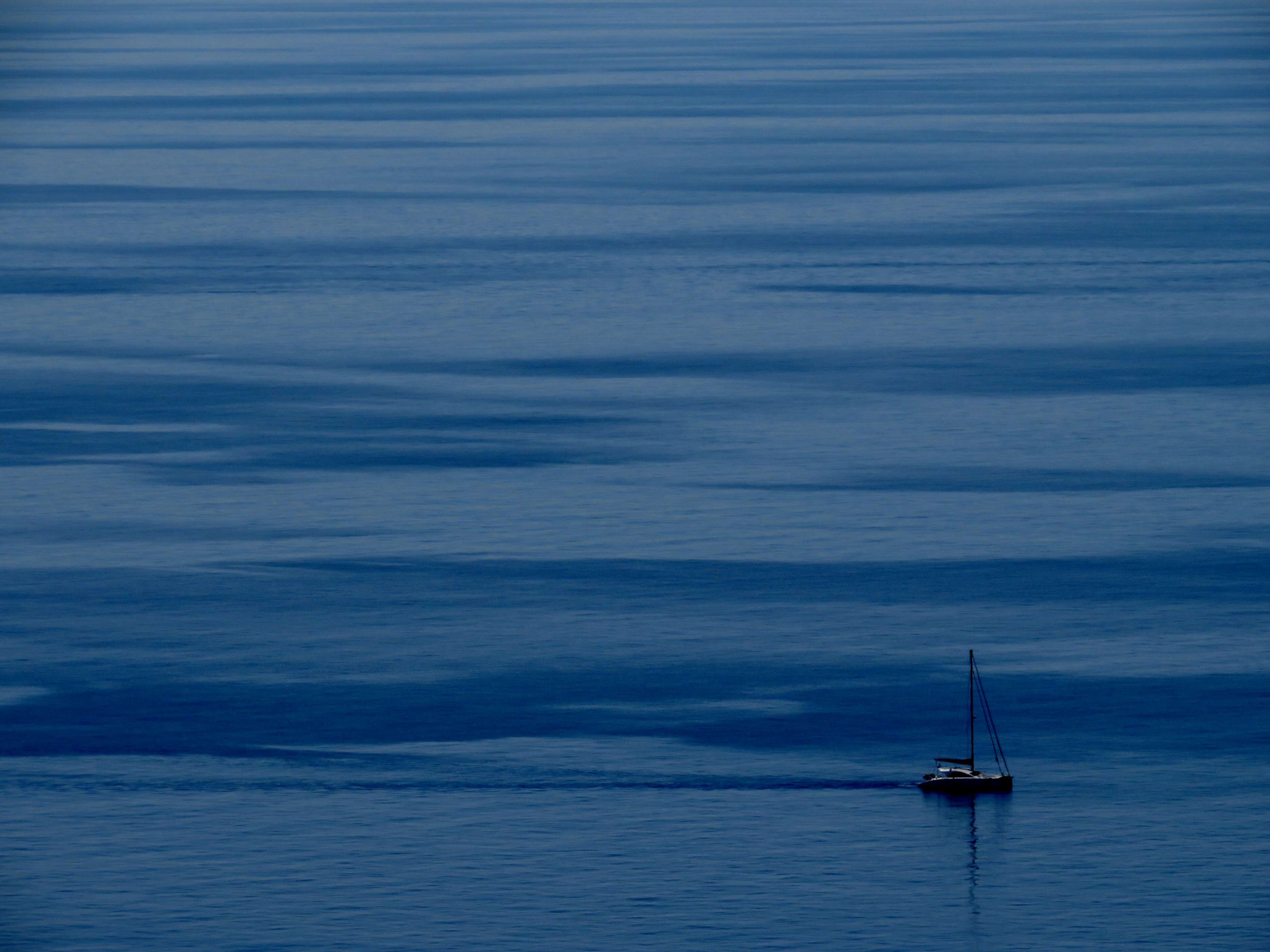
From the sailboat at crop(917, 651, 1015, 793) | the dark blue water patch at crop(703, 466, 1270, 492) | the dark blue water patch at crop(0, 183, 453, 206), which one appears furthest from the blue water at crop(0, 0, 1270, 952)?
the dark blue water patch at crop(0, 183, 453, 206)

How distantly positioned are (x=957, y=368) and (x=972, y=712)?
30298 millimetres

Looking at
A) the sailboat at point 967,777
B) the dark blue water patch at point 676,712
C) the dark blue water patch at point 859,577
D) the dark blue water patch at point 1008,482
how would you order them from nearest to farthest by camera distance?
the sailboat at point 967,777
the dark blue water patch at point 676,712
the dark blue water patch at point 859,577
the dark blue water patch at point 1008,482

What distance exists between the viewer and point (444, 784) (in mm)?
47219

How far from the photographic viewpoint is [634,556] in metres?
59.9

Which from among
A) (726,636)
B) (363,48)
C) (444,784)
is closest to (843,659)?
(726,636)

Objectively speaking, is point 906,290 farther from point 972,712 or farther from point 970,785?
point 970,785

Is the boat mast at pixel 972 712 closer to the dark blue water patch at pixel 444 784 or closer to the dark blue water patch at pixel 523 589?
the dark blue water patch at pixel 444 784

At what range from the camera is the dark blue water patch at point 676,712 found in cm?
4881

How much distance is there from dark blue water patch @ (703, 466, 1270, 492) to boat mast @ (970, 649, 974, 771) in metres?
15.2

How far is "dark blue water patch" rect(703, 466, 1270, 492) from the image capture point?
215ft

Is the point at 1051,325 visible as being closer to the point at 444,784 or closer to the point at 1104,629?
the point at 1104,629

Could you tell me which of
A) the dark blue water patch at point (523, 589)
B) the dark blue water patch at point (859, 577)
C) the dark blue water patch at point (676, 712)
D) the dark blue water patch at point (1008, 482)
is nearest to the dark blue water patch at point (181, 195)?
the dark blue water patch at point (1008, 482)

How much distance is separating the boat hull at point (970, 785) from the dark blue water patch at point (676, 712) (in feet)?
4.69

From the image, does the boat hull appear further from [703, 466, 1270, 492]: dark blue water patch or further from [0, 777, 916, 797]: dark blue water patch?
[703, 466, 1270, 492]: dark blue water patch
